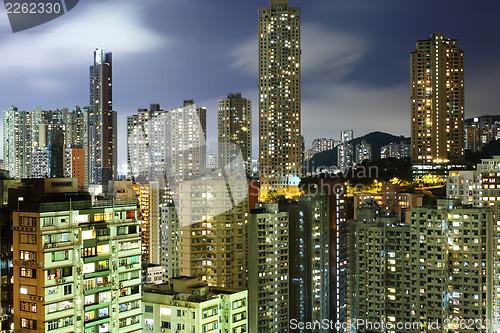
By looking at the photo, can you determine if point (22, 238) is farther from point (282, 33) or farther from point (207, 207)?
point (282, 33)

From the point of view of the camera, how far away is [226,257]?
11.0 metres

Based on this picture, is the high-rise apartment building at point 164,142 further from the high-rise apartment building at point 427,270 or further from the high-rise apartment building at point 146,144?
the high-rise apartment building at point 427,270

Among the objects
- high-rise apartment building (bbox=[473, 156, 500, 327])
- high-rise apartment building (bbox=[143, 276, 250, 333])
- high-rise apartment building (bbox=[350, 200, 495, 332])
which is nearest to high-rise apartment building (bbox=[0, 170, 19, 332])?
high-rise apartment building (bbox=[143, 276, 250, 333])

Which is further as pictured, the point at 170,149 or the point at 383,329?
the point at 170,149

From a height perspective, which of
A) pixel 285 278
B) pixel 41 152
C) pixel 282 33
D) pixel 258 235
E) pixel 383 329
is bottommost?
pixel 383 329

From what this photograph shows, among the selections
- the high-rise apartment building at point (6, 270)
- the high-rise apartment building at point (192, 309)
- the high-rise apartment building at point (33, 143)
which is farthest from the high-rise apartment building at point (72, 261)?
the high-rise apartment building at point (33, 143)

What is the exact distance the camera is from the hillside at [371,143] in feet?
96.5

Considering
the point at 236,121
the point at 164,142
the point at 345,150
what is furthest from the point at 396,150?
the point at 164,142

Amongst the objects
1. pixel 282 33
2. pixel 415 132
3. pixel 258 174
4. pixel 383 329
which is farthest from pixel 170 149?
pixel 383 329

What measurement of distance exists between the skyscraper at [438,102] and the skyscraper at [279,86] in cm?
511

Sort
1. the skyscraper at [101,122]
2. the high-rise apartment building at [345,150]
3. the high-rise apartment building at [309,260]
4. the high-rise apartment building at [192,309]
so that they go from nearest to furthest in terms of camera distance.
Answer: the high-rise apartment building at [192,309]
the high-rise apartment building at [309,260]
the skyscraper at [101,122]
the high-rise apartment building at [345,150]

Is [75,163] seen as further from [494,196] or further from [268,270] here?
[494,196]

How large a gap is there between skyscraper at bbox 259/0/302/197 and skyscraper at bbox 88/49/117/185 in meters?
7.11

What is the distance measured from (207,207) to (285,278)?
2.47 m
